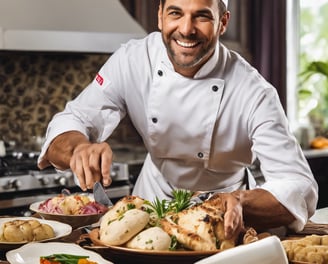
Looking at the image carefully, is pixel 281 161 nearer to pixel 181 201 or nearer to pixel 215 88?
pixel 215 88

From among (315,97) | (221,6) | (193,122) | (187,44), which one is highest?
(221,6)

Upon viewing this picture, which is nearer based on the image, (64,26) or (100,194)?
(100,194)

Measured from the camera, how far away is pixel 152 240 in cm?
143

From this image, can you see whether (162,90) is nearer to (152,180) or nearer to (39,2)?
(152,180)

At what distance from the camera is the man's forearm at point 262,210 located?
1.78m

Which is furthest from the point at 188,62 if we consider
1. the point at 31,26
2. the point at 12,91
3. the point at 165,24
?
the point at 12,91

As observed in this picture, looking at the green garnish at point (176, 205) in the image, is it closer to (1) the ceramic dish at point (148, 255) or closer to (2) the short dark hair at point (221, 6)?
(1) the ceramic dish at point (148, 255)

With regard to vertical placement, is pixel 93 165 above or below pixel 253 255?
above

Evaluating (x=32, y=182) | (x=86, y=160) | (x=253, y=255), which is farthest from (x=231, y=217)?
(x=32, y=182)

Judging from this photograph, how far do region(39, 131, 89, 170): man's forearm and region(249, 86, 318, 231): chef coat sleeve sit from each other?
21.1 inches

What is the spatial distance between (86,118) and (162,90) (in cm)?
27

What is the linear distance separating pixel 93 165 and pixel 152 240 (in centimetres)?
40

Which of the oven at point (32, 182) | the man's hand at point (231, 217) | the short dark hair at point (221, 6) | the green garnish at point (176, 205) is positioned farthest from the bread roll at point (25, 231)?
the oven at point (32, 182)

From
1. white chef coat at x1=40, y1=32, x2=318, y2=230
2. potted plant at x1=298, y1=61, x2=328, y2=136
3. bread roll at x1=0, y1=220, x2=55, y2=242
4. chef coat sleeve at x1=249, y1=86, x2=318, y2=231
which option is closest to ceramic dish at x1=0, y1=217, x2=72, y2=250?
bread roll at x1=0, y1=220, x2=55, y2=242
